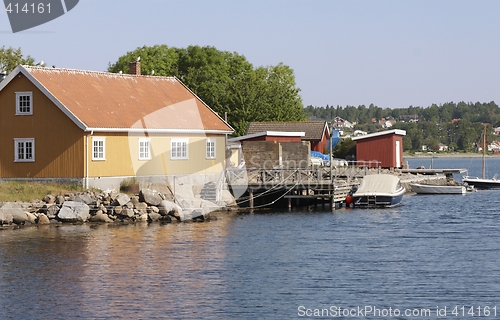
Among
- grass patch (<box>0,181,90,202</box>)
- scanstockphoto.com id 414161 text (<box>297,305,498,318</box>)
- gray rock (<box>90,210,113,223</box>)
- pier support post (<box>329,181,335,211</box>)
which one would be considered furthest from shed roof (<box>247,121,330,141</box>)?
scanstockphoto.com id 414161 text (<box>297,305,498,318</box>)

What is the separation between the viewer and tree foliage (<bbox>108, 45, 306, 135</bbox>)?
3159 inches

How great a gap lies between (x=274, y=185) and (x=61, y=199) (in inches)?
554

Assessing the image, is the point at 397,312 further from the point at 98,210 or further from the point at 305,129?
the point at 305,129

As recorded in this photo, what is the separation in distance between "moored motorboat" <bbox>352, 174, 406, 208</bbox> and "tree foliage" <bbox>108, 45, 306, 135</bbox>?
26.3m

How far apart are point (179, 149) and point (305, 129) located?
21613 mm

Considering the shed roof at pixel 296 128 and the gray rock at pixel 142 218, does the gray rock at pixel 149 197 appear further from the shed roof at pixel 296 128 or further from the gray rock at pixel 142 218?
the shed roof at pixel 296 128

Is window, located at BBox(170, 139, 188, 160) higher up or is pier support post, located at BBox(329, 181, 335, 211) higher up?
window, located at BBox(170, 139, 188, 160)

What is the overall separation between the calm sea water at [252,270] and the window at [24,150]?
6.74 meters

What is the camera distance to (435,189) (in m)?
66.8

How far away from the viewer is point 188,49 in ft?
294

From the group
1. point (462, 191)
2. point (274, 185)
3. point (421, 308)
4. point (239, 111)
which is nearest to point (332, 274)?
point (421, 308)

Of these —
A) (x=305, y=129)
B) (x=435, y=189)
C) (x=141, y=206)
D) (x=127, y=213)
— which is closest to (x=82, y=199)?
(x=127, y=213)

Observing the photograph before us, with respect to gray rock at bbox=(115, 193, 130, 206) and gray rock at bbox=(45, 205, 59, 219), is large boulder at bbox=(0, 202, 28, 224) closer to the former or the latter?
gray rock at bbox=(45, 205, 59, 219)

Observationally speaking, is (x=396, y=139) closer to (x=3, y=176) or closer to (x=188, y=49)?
(x=188, y=49)
